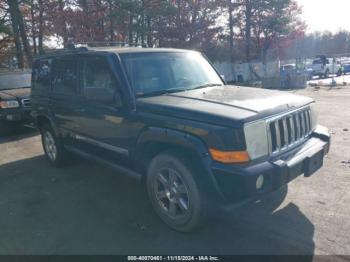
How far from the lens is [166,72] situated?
423 cm

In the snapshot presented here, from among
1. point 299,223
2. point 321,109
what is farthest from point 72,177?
point 321,109

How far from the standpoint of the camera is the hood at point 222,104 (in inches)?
118

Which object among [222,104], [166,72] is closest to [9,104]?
[166,72]

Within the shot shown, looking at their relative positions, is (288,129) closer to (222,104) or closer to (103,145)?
(222,104)

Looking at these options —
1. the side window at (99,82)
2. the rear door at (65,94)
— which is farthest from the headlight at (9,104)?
the side window at (99,82)

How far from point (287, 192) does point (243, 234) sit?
1.23 m

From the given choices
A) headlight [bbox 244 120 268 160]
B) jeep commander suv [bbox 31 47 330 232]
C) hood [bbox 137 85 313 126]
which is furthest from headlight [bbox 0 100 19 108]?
headlight [bbox 244 120 268 160]

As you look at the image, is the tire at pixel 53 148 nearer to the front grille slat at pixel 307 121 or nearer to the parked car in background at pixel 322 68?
the front grille slat at pixel 307 121

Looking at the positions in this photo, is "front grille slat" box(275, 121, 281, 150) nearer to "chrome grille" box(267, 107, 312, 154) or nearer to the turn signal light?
"chrome grille" box(267, 107, 312, 154)

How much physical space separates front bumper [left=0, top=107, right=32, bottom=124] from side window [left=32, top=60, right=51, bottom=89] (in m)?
2.68

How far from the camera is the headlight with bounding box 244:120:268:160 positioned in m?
2.92

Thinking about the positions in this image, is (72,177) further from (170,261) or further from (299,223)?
(299,223)

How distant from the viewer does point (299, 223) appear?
138 inches

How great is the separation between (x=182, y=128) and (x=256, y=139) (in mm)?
739
